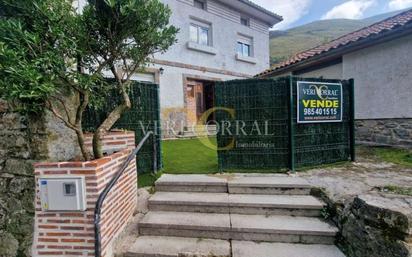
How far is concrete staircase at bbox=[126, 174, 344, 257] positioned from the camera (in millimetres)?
2434

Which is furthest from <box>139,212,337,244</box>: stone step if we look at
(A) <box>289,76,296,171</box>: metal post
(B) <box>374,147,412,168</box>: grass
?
(B) <box>374,147,412,168</box>: grass

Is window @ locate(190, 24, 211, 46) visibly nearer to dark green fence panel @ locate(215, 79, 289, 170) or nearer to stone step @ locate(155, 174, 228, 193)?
dark green fence panel @ locate(215, 79, 289, 170)

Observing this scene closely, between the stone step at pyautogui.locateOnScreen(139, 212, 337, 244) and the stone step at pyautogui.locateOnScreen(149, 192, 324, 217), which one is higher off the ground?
the stone step at pyautogui.locateOnScreen(149, 192, 324, 217)

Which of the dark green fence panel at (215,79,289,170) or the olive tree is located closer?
the olive tree

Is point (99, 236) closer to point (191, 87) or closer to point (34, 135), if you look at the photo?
point (34, 135)

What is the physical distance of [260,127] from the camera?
160 inches

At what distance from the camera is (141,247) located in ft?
8.17

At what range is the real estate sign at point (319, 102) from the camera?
159 inches

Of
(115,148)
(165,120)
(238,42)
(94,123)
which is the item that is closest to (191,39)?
(238,42)

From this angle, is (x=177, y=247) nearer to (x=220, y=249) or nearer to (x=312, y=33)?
(x=220, y=249)

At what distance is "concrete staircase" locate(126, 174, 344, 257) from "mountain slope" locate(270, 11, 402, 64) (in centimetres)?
4800

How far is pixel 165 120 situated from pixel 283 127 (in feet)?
19.4

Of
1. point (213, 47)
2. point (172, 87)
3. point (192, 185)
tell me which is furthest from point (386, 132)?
point (213, 47)

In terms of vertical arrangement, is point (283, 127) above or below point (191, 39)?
below
